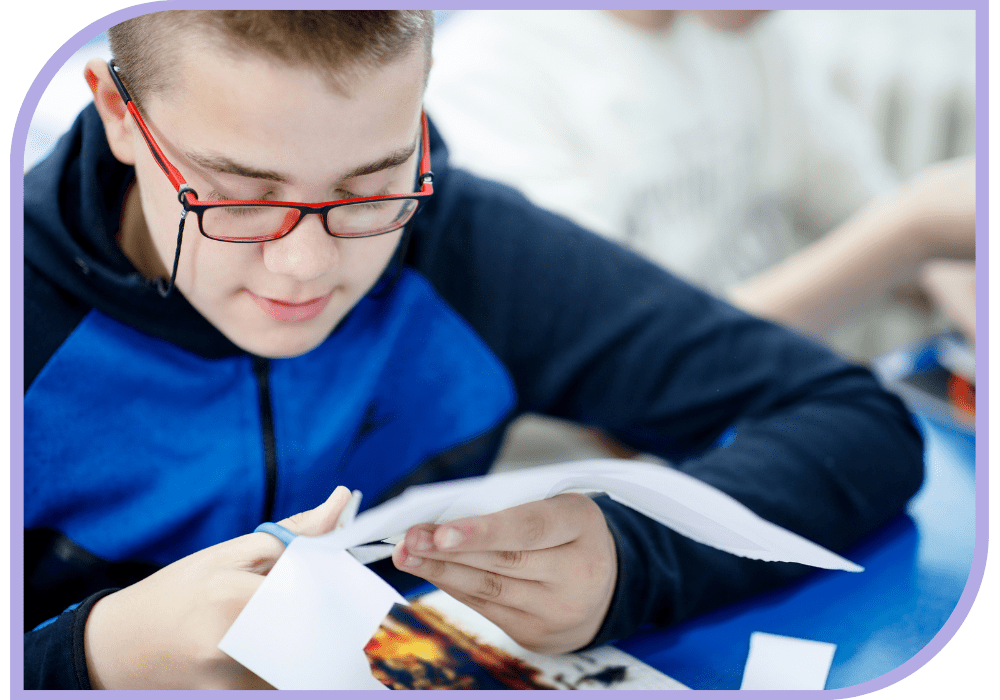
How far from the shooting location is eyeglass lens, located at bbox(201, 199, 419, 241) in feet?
1.45

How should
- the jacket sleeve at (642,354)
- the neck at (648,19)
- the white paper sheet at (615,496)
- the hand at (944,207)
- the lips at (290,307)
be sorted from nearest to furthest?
the white paper sheet at (615,496)
the lips at (290,307)
the jacket sleeve at (642,354)
the neck at (648,19)
the hand at (944,207)

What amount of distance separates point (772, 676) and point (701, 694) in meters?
0.06

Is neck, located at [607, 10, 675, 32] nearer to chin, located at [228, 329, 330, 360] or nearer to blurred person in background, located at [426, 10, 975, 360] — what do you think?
blurred person in background, located at [426, 10, 975, 360]

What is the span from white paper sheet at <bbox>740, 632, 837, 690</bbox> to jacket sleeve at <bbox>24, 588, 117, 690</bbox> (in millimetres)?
379

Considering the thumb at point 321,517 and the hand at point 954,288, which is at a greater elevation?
the thumb at point 321,517

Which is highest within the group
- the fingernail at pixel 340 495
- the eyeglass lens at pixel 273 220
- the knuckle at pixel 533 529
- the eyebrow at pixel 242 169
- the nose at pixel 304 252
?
the eyebrow at pixel 242 169

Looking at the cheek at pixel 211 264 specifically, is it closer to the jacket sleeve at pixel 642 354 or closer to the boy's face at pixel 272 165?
the boy's face at pixel 272 165

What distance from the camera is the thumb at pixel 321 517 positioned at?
0.42 metres

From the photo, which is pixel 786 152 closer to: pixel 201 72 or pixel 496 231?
A: pixel 496 231

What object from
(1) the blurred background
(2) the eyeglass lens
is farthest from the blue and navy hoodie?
(1) the blurred background

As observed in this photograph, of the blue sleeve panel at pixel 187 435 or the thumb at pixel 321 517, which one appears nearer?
the thumb at pixel 321 517

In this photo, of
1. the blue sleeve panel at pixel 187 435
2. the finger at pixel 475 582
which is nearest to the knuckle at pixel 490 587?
the finger at pixel 475 582

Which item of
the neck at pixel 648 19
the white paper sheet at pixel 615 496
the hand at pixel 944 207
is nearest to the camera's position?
the white paper sheet at pixel 615 496

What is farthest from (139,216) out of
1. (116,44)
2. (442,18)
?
(442,18)
